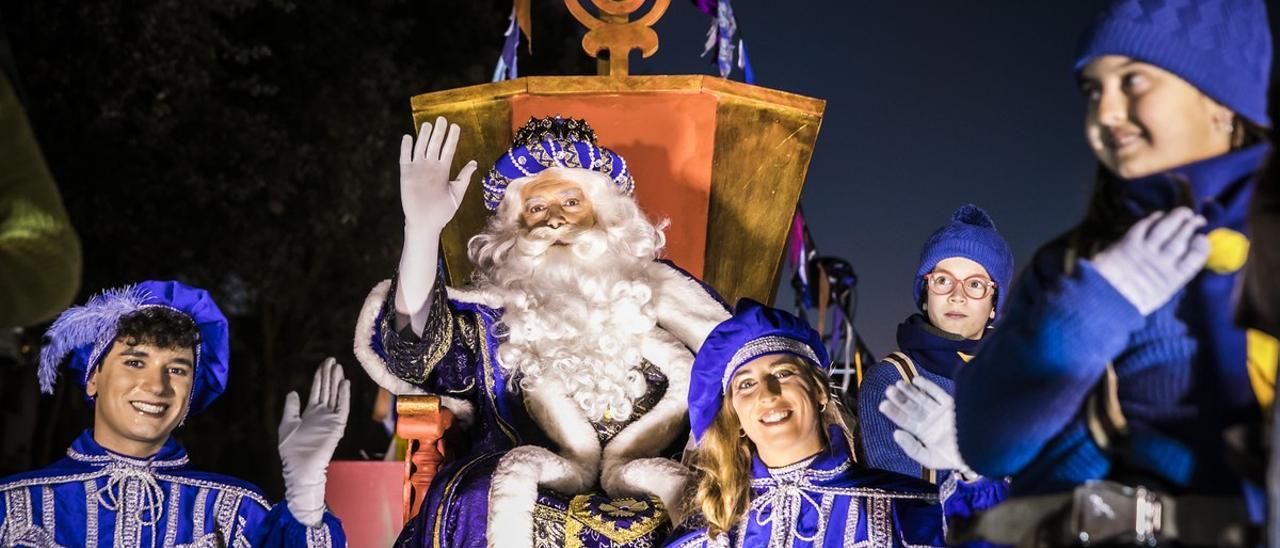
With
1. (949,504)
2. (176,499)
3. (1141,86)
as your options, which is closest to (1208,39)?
(1141,86)

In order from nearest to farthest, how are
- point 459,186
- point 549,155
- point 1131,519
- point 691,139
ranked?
point 1131,519 < point 459,186 < point 549,155 < point 691,139

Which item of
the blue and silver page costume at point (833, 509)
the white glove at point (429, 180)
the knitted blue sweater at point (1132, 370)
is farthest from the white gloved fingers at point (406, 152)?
the knitted blue sweater at point (1132, 370)

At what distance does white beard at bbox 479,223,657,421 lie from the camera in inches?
177

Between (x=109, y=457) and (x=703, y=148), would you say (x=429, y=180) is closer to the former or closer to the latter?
(x=109, y=457)

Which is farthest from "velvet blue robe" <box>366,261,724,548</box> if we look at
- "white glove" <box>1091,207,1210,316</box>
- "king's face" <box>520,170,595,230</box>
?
"white glove" <box>1091,207,1210,316</box>

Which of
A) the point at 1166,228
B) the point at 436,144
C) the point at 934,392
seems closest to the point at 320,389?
the point at 436,144

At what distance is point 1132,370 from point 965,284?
8.06 feet

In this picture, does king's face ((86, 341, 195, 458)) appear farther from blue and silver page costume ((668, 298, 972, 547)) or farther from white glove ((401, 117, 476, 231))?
blue and silver page costume ((668, 298, 972, 547))

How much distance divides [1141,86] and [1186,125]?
0.09 metres

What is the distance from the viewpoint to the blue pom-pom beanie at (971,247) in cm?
458

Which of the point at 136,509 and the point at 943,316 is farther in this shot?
the point at 943,316

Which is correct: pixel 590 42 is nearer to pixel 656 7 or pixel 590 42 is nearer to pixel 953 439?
pixel 656 7

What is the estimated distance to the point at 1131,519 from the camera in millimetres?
2031

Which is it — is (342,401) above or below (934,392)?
below
